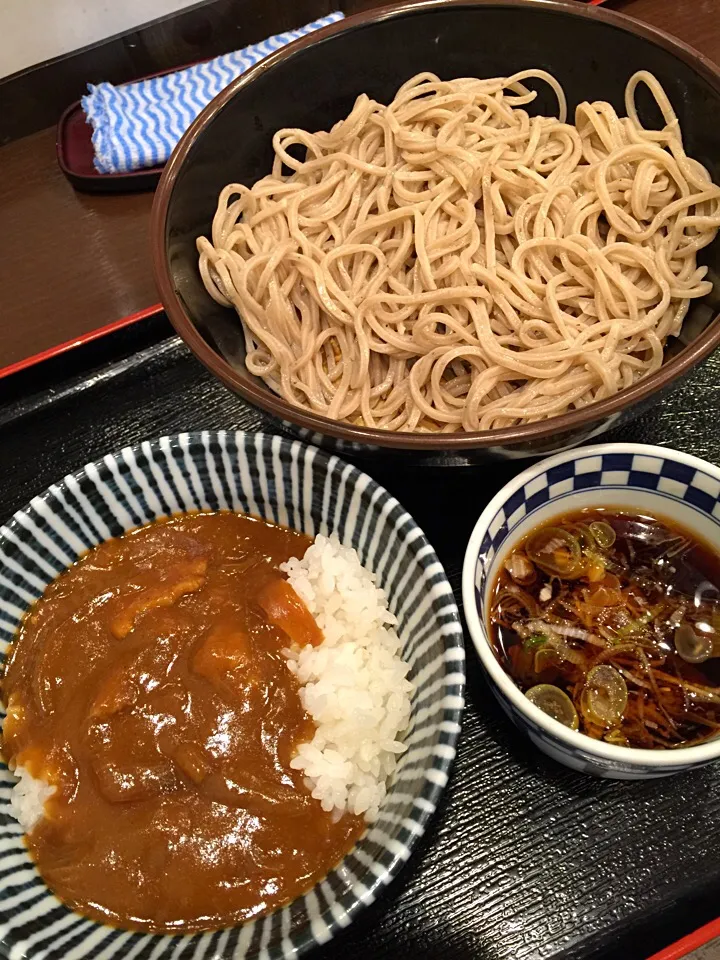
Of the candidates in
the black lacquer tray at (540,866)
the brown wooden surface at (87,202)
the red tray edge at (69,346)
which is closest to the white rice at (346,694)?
the black lacquer tray at (540,866)

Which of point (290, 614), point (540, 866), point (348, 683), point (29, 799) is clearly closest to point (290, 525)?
point (290, 614)

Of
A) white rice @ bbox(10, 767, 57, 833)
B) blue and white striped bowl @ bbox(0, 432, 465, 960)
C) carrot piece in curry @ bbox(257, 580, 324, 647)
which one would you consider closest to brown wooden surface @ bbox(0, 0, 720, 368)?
blue and white striped bowl @ bbox(0, 432, 465, 960)

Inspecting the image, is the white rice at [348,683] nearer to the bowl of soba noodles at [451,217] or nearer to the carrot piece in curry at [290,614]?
the carrot piece in curry at [290,614]

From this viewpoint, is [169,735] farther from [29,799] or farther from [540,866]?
[540,866]

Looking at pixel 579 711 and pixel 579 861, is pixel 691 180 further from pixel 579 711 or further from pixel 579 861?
pixel 579 861

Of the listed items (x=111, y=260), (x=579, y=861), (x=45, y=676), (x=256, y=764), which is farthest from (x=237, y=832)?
(x=111, y=260)

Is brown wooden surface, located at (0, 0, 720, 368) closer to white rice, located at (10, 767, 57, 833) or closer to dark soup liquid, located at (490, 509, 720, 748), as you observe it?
white rice, located at (10, 767, 57, 833)
